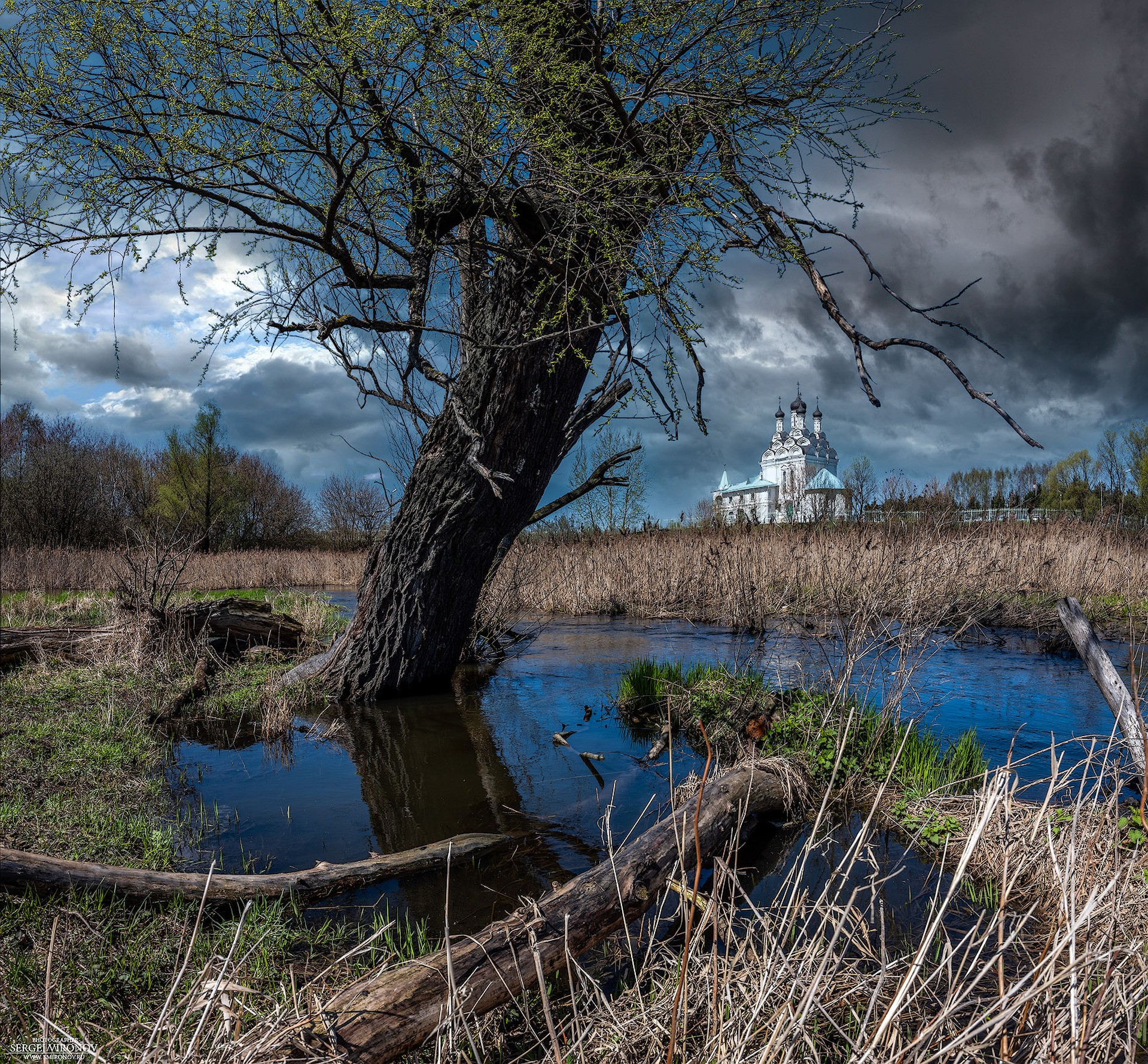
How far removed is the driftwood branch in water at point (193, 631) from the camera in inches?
329

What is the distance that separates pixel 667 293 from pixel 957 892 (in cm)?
335

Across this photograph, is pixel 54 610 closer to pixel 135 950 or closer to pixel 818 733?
pixel 135 950

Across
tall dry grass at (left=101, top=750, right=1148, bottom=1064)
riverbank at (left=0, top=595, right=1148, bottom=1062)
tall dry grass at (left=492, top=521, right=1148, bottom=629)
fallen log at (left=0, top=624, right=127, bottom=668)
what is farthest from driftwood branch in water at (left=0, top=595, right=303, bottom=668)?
tall dry grass at (left=101, top=750, right=1148, bottom=1064)

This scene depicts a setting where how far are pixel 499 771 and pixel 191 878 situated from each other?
8.22ft

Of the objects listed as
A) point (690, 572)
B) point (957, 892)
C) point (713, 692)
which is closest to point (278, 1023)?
point (957, 892)

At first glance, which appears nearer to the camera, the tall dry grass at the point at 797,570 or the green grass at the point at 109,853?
the green grass at the point at 109,853

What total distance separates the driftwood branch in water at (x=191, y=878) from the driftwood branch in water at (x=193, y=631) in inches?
228

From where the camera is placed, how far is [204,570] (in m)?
22.5

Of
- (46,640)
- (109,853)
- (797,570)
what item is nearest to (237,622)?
(46,640)

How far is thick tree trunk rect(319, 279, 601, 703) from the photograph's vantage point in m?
5.89

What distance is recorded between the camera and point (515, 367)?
5.88 meters

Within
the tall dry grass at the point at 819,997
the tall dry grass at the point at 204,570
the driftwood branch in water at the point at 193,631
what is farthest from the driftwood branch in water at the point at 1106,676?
the tall dry grass at the point at 204,570

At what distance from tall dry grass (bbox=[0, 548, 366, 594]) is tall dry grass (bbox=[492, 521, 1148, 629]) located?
614 cm

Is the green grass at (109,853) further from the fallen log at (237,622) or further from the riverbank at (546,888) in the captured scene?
the fallen log at (237,622)
